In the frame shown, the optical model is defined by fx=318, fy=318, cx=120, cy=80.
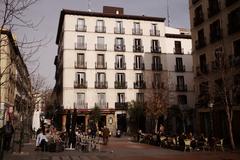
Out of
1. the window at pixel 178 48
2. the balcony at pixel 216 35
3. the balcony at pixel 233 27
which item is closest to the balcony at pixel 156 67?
the window at pixel 178 48

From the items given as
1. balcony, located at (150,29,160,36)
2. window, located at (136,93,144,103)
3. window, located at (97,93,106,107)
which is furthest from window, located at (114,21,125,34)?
window, located at (97,93,106,107)

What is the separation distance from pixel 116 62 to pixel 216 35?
21.2m

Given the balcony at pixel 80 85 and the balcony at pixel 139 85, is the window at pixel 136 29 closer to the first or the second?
the balcony at pixel 139 85

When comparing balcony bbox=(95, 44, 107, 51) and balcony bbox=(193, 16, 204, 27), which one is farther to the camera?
balcony bbox=(95, 44, 107, 51)

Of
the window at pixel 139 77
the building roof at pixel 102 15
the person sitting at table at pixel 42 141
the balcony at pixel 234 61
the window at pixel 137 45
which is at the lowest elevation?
the person sitting at table at pixel 42 141

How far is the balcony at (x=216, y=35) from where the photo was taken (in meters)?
30.0

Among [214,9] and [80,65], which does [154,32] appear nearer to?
[80,65]

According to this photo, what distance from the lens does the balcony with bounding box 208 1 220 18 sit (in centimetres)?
3044

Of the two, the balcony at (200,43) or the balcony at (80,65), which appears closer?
the balcony at (200,43)

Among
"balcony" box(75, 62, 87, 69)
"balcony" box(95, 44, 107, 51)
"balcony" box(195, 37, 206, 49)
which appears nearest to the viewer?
"balcony" box(195, 37, 206, 49)

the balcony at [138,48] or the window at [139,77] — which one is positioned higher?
the balcony at [138,48]

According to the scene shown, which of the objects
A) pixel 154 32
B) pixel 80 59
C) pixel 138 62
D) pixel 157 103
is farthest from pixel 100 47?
pixel 157 103

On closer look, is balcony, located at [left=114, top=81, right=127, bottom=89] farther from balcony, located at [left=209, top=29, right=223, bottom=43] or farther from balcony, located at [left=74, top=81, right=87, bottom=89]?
balcony, located at [left=209, top=29, right=223, bottom=43]

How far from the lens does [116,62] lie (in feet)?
162
